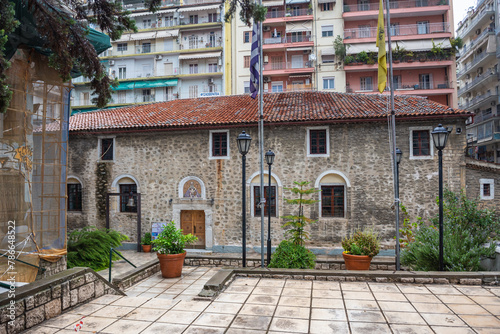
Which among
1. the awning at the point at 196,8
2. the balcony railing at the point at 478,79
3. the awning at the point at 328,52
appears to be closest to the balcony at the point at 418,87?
the awning at the point at 328,52

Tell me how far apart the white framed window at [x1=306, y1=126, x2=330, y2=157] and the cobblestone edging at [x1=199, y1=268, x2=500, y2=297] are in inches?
308

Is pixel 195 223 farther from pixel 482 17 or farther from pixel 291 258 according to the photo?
pixel 482 17

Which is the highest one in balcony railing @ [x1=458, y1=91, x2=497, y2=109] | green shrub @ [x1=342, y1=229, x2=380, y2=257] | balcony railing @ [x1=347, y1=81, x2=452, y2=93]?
balcony railing @ [x1=347, y1=81, x2=452, y2=93]

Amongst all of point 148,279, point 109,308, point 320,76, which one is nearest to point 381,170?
point 148,279

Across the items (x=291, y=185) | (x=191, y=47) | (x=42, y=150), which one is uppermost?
(x=191, y=47)

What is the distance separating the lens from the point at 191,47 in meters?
32.7

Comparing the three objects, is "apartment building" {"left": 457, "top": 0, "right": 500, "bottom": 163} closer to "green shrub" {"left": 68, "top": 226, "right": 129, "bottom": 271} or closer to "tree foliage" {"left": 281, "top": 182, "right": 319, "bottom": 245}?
"tree foliage" {"left": 281, "top": 182, "right": 319, "bottom": 245}

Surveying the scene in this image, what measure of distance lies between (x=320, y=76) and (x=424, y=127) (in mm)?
17052

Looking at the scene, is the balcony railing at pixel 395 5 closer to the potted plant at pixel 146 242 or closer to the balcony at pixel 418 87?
the balcony at pixel 418 87

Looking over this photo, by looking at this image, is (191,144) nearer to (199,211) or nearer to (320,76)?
(199,211)

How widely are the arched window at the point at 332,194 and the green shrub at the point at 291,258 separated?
5.79 metres

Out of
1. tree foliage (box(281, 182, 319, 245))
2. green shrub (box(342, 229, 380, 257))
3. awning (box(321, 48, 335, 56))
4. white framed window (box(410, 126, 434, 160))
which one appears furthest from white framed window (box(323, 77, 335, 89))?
green shrub (box(342, 229, 380, 257))

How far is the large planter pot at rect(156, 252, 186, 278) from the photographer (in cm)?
963

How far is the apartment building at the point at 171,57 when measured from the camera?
31.9 metres
